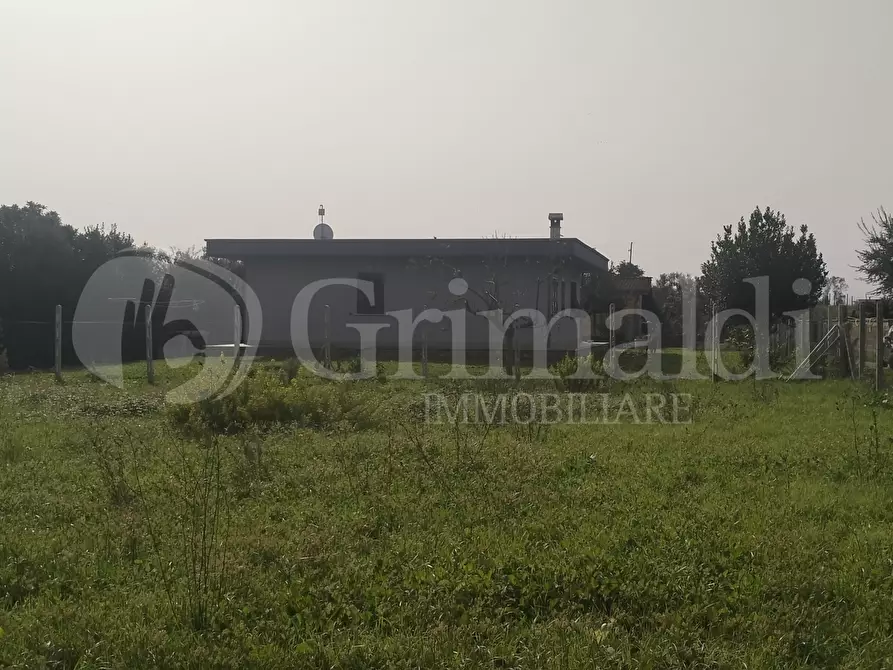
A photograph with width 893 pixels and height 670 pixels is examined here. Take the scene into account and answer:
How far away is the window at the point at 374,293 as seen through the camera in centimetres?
2009

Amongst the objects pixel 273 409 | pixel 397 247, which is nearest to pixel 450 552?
pixel 273 409

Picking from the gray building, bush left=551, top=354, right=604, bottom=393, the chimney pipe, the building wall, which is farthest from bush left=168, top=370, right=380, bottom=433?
the chimney pipe

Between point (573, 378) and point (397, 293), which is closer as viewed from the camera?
point (573, 378)

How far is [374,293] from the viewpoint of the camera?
20141mm

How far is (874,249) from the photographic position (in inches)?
817

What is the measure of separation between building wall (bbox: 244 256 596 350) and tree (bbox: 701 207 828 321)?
9359mm

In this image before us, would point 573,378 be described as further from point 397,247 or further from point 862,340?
point 397,247

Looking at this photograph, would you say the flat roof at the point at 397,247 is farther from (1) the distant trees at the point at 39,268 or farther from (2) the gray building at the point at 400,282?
(1) the distant trees at the point at 39,268

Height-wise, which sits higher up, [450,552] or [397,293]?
[397,293]

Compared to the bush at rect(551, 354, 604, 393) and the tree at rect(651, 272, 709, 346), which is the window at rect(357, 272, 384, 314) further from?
the tree at rect(651, 272, 709, 346)

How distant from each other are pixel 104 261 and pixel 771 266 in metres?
23.6

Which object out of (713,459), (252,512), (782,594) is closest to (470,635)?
(782,594)

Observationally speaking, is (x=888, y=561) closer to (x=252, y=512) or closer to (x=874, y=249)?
(x=252, y=512)

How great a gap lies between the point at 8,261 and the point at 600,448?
22056mm
